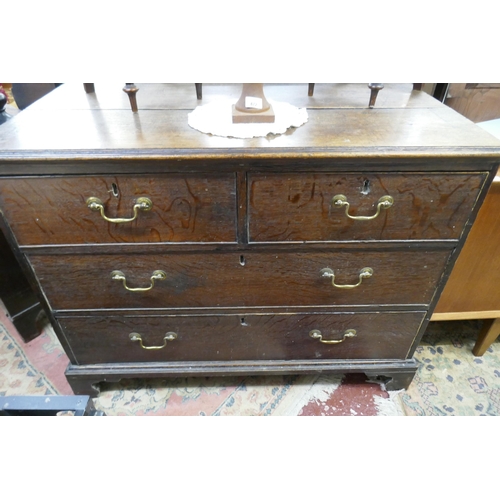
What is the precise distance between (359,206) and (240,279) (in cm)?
35

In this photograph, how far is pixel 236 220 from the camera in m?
0.79

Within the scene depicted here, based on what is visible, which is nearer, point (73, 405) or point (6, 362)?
point (73, 405)

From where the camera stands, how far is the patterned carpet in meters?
1.15

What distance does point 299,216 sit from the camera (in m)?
0.79

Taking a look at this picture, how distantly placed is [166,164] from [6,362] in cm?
110

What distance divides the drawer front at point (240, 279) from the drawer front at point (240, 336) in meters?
0.06

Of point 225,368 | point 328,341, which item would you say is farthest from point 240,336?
point 328,341

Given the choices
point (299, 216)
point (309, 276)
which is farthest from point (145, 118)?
point (309, 276)

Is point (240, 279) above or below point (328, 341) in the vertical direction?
above

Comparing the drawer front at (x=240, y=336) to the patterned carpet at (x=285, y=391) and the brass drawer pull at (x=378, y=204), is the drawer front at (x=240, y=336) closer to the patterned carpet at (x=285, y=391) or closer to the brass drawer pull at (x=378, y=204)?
the patterned carpet at (x=285, y=391)

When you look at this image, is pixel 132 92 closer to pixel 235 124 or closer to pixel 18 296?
pixel 235 124

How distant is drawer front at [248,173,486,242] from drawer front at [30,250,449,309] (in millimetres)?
66

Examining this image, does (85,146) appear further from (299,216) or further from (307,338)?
(307,338)

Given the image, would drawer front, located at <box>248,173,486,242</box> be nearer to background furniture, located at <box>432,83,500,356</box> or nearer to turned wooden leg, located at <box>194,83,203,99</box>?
background furniture, located at <box>432,83,500,356</box>
